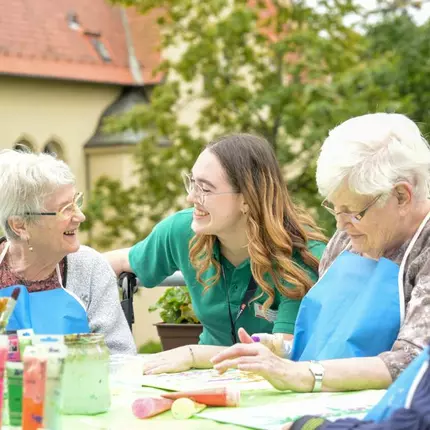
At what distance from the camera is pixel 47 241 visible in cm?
427

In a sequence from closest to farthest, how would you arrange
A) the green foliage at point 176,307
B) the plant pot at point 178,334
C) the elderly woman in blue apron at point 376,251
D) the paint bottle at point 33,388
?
the paint bottle at point 33,388
the elderly woman in blue apron at point 376,251
the plant pot at point 178,334
the green foliage at point 176,307

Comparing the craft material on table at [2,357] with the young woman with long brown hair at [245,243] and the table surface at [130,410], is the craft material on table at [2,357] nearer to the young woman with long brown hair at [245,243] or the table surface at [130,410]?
the table surface at [130,410]

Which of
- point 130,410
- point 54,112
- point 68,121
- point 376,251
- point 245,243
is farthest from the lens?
point 68,121

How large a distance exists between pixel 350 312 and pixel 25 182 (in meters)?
1.43

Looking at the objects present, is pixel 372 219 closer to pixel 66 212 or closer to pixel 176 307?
pixel 66 212

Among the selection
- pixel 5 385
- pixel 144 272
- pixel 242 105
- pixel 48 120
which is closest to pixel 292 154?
pixel 242 105

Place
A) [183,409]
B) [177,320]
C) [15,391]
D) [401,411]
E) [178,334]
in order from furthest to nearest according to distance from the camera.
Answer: [177,320]
[178,334]
[183,409]
[15,391]
[401,411]

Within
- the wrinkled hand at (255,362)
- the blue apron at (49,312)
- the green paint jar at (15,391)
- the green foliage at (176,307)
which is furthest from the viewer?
the green foliage at (176,307)

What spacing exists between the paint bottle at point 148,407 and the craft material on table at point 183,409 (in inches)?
1.8

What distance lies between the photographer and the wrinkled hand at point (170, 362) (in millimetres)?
3725

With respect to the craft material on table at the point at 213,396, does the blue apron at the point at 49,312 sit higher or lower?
higher

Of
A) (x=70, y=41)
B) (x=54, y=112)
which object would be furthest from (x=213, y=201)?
(x=70, y=41)

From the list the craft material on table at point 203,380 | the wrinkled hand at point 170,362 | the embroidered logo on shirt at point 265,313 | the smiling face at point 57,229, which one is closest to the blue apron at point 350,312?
the craft material on table at point 203,380

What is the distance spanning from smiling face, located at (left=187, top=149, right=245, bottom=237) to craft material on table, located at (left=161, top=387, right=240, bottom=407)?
1261 millimetres
